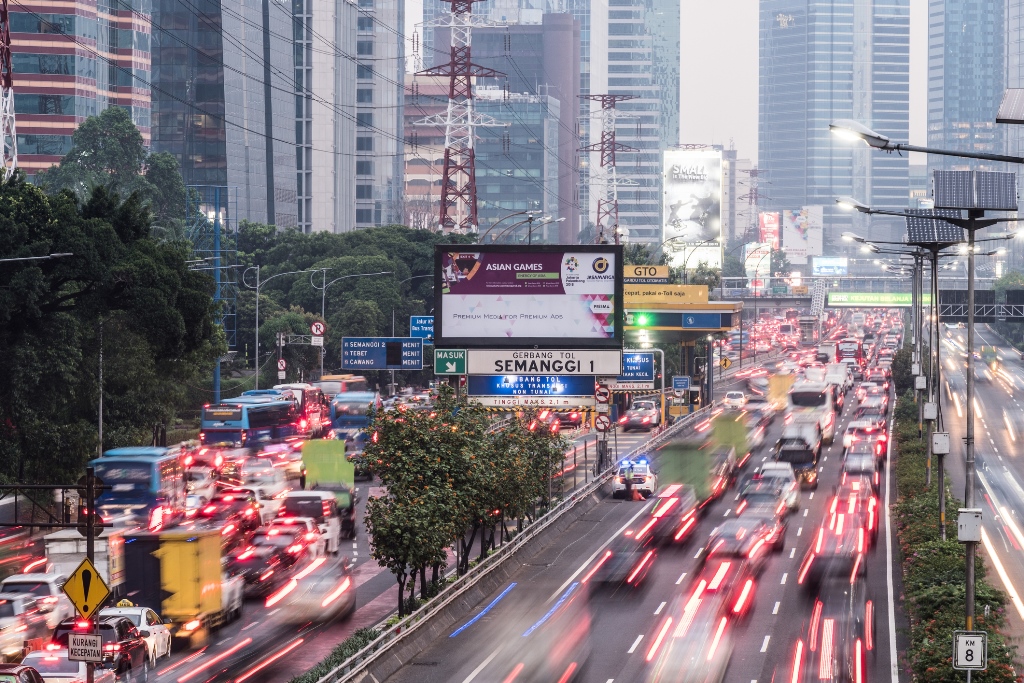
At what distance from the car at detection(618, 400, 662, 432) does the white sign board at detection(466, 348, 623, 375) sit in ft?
156

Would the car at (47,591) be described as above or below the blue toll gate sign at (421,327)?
below

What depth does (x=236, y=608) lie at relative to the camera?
123 feet

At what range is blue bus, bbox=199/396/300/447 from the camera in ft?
244

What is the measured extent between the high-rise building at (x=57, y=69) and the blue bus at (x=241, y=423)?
248ft

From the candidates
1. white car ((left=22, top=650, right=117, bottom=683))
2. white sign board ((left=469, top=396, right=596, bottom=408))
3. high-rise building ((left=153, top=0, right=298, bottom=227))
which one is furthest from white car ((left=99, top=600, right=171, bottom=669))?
high-rise building ((left=153, top=0, right=298, bottom=227))

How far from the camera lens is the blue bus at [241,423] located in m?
74.4

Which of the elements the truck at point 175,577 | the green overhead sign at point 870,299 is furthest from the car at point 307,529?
the green overhead sign at point 870,299

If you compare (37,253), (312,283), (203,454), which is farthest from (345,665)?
(312,283)

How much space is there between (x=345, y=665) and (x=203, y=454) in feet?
127

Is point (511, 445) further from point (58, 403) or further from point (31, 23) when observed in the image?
point (31, 23)

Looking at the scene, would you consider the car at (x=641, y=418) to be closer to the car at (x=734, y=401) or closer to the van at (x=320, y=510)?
the car at (x=734, y=401)

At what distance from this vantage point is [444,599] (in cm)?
3734

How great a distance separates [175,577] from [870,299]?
513 ft

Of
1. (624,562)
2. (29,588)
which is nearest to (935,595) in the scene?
(624,562)
